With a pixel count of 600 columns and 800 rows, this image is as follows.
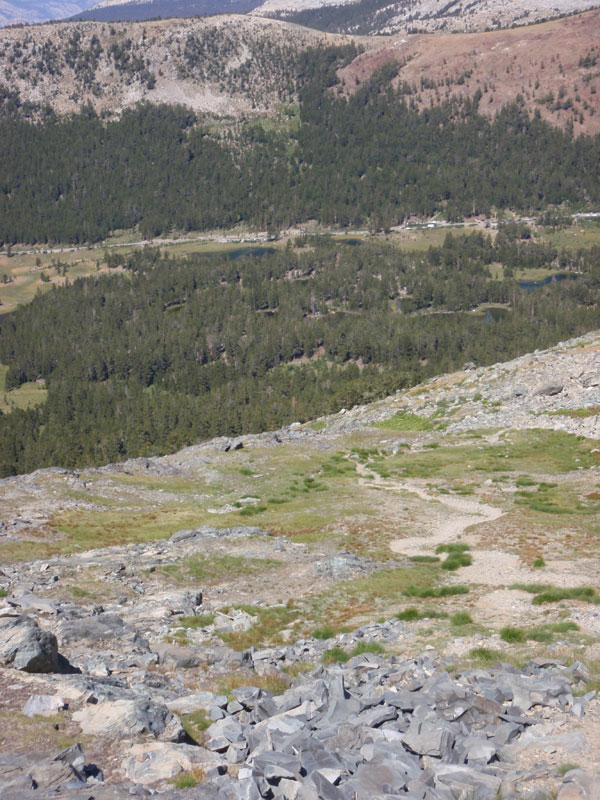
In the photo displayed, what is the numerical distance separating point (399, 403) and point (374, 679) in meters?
74.9

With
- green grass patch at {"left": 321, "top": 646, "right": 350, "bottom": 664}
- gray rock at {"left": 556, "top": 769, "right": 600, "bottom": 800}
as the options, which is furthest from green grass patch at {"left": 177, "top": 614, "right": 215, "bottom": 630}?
gray rock at {"left": 556, "top": 769, "right": 600, "bottom": 800}

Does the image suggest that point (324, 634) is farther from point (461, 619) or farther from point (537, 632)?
point (537, 632)

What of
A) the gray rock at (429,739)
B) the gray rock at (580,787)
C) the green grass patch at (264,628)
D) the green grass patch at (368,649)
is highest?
the gray rock at (580,787)

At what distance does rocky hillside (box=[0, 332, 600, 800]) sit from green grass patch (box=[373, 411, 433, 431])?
15.0 m

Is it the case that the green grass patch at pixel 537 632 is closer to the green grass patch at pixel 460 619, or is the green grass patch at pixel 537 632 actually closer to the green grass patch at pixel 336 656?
the green grass patch at pixel 460 619

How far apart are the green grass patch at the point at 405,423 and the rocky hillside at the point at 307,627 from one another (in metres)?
15.0

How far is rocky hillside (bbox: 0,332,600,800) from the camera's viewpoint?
58.1 ft

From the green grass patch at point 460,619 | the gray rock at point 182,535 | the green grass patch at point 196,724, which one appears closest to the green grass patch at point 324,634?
the green grass patch at point 460,619

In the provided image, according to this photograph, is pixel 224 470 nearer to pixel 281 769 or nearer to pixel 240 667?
pixel 240 667

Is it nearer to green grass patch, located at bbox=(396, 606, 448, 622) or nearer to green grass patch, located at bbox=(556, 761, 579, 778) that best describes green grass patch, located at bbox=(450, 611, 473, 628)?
green grass patch, located at bbox=(396, 606, 448, 622)

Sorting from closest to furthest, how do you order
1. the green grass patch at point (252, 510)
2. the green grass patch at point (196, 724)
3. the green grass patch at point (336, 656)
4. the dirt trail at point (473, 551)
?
the green grass patch at point (196, 724) → the green grass patch at point (336, 656) → the dirt trail at point (473, 551) → the green grass patch at point (252, 510)

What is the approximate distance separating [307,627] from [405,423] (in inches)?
2266

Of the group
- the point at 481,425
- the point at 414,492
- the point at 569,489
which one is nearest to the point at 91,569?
the point at 414,492

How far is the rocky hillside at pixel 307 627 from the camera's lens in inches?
698
